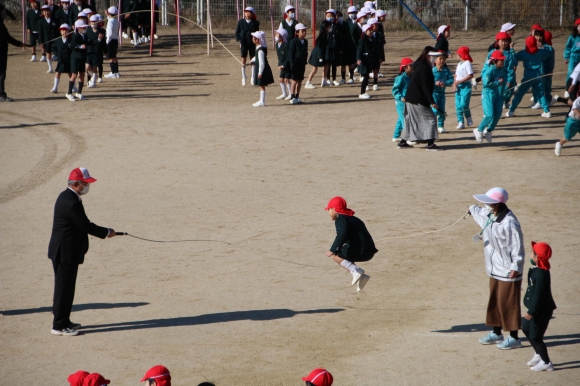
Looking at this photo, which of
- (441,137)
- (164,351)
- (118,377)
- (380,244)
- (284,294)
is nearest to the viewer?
(118,377)

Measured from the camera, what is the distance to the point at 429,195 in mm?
11312

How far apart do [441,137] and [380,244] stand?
6.30 m

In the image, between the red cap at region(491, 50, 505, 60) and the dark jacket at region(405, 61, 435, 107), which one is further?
the red cap at region(491, 50, 505, 60)

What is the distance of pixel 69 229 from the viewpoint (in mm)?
7164

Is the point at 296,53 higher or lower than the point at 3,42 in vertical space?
lower

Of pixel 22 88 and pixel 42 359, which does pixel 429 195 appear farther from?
pixel 22 88

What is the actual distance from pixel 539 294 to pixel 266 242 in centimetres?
408

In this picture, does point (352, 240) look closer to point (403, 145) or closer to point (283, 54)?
point (403, 145)

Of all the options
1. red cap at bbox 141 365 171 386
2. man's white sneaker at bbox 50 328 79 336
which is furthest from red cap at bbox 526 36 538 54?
red cap at bbox 141 365 171 386

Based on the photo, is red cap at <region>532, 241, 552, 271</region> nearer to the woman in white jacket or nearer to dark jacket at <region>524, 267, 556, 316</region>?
dark jacket at <region>524, 267, 556, 316</region>

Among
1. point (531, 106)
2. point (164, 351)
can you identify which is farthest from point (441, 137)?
point (164, 351)

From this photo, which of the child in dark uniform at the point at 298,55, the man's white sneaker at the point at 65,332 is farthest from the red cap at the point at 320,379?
the child in dark uniform at the point at 298,55

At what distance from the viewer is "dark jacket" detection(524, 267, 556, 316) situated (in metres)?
6.16

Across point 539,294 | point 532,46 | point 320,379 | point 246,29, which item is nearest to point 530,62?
point 532,46
